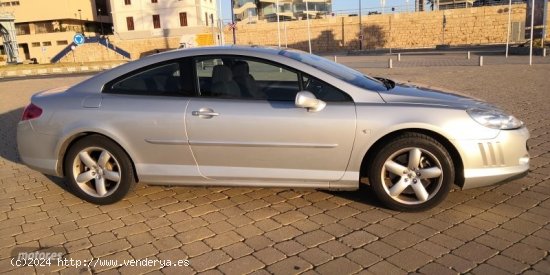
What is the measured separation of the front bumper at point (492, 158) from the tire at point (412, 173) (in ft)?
0.46

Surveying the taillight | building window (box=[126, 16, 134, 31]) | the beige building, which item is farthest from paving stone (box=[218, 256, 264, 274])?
the beige building

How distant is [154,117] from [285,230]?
5.10ft

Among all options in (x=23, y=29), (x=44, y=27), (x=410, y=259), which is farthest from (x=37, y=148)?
(x=23, y=29)

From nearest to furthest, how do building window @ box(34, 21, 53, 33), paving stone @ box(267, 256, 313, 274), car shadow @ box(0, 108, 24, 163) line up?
paving stone @ box(267, 256, 313, 274)
car shadow @ box(0, 108, 24, 163)
building window @ box(34, 21, 53, 33)

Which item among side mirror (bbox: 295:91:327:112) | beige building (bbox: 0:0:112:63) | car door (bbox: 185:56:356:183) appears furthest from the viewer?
beige building (bbox: 0:0:112:63)

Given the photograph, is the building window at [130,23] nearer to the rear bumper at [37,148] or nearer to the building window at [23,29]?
the building window at [23,29]

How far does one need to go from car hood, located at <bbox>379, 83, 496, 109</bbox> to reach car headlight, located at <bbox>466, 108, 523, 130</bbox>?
0.29 ft

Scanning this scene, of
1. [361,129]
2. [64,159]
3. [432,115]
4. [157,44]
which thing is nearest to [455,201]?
[432,115]

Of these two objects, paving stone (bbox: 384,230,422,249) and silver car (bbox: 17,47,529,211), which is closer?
paving stone (bbox: 384,230,422,249)

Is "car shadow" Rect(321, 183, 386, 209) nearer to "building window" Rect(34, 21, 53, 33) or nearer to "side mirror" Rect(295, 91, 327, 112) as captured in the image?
"side mirror" Rect(295, 91, 327, 112)

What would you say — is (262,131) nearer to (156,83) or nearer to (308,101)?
(308,101)

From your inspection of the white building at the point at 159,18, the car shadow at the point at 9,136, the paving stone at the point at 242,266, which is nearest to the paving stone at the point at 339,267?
the paving stone at the point at 242,266

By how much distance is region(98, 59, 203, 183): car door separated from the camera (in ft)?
13.3

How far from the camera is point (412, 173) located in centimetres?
384
